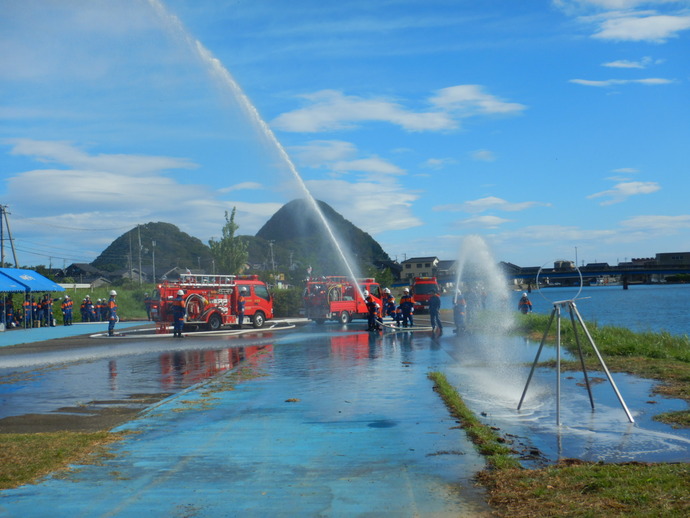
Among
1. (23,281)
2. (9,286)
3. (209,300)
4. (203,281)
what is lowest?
(209,300)

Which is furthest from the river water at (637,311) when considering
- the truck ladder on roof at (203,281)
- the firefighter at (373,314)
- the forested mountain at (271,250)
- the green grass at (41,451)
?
the forested mountain at (271,250)

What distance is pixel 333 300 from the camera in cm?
3262

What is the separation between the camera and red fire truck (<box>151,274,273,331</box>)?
94.0 ft

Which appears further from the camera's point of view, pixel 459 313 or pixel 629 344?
pixel 459 313

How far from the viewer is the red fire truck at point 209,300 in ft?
94.0

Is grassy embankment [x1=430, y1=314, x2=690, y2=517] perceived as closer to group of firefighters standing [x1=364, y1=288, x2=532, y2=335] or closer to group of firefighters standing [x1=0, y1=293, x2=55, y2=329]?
group of firefighters standing [x1=364, y1=288, x2=532, y2=335]

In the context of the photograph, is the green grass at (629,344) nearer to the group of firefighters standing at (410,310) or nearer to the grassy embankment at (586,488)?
the group of firefighters standing at (410,310)

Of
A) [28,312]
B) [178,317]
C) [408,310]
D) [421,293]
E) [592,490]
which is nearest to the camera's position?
[592,490]

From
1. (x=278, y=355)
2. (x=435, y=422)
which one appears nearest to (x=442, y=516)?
(x=435, y=422)

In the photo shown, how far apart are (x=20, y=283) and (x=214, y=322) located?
10.8m

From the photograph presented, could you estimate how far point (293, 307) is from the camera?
46562 mm

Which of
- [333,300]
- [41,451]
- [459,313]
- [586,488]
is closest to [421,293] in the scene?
[333,300]

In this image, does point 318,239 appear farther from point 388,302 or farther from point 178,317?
point 178,317

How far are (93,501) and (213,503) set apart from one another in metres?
1.03
